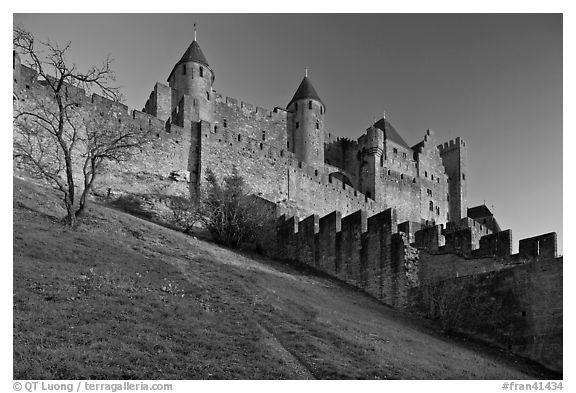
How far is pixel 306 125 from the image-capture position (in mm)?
61969

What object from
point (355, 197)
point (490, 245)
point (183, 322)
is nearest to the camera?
point (183, 322)

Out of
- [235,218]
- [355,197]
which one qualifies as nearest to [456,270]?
[235,218]

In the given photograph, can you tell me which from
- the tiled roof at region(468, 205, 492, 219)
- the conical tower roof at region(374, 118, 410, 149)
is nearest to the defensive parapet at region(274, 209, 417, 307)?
the conical tower roof at region(374, 118, 410, 149)

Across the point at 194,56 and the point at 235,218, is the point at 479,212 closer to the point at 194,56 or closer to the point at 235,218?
the point at 194,56

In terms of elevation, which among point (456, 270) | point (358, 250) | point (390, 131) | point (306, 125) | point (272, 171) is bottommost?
point (456, 270)

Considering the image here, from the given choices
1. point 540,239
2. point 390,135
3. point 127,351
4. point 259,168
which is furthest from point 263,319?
point 390,135

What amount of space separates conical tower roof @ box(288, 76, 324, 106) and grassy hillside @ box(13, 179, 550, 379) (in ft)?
128

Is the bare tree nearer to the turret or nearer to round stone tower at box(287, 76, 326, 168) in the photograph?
round stone tower at box(287, 76, 326, 168)

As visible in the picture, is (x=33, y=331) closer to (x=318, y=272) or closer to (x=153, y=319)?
(x=153, y=319)

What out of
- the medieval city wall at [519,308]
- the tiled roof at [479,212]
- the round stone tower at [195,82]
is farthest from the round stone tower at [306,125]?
the medieval city wall at [519,308]

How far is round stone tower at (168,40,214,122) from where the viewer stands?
174 feet

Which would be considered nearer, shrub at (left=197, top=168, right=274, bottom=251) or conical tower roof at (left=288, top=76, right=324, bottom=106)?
shrub at (left=197, top=168, right=274, bottom=251)

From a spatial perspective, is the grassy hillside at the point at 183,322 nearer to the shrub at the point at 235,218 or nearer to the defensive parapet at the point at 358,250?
the defensive parapet at the point at 358,250

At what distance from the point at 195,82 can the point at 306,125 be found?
12.3m
